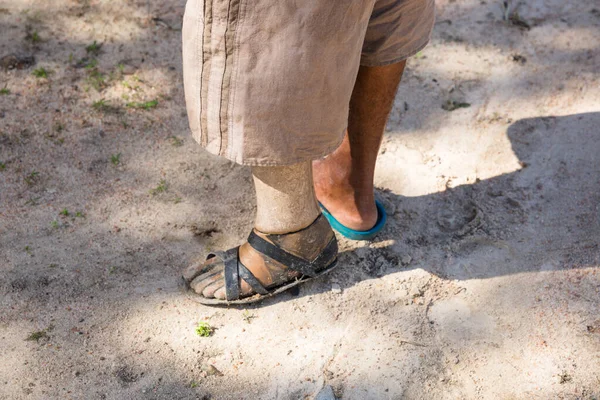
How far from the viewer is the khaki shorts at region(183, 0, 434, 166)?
1.42 meters

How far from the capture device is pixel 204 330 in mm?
1961

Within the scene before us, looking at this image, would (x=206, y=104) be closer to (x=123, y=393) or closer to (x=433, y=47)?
(x=123, y=393)

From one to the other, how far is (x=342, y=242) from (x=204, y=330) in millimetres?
581

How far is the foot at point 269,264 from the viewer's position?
6.51 ft

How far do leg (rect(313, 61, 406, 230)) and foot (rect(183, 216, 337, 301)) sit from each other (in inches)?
8.3

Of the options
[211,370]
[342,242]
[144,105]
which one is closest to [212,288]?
[211,370]

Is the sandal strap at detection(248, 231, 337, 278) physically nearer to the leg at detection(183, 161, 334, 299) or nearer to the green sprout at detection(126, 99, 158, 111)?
the leg at detection(183, 161, 334, 299)

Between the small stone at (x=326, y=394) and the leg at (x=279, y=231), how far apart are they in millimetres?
369

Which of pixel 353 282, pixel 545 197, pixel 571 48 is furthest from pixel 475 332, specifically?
pixel 571 48

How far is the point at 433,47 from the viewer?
122 inches

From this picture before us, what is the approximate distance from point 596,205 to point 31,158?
2.07 metres

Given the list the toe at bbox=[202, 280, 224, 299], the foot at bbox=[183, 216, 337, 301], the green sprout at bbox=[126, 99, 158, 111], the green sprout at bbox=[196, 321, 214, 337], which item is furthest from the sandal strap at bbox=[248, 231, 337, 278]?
the green sprout at bbox=[126, 99, 158, 111]

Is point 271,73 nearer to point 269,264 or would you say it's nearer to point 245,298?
point 269,264

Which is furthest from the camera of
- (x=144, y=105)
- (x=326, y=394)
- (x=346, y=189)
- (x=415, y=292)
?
(x=144, y=105)
